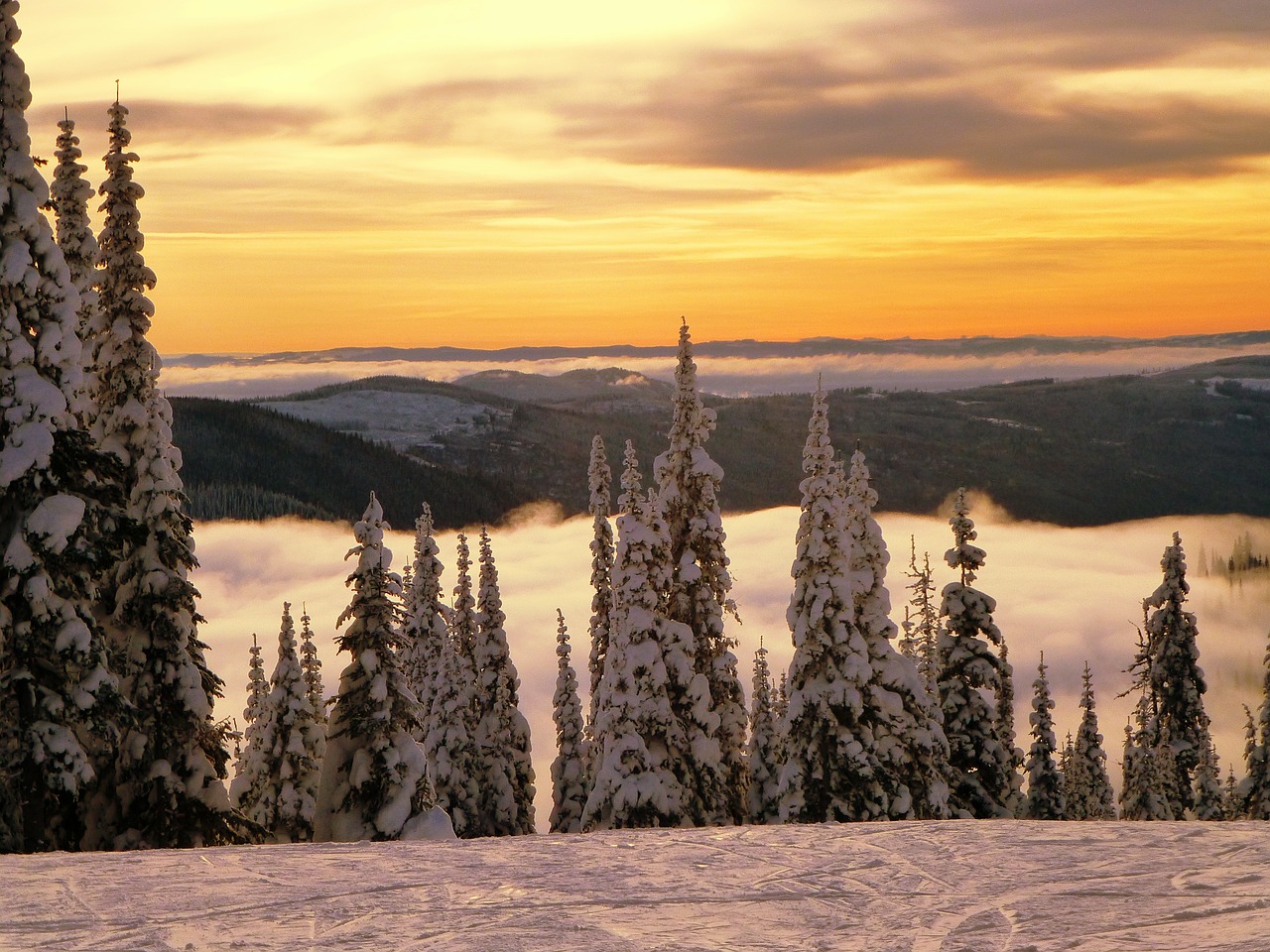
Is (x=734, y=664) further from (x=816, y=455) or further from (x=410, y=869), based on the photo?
(x=410, y=869)

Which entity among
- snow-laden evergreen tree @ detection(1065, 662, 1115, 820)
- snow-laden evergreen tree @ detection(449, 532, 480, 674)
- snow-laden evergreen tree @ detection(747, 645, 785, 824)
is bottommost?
snow-laden evergreen tree @ detection(1065, 662, 1115, 820)

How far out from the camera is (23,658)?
19.5 metres

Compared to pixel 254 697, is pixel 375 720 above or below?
above

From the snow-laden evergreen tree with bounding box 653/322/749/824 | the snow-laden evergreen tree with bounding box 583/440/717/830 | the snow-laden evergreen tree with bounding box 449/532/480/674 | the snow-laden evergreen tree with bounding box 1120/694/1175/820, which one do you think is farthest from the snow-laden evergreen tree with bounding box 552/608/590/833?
the snow-laden evergreen tree with bounding box 1120/694/1175/820

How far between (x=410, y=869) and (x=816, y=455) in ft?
77.3

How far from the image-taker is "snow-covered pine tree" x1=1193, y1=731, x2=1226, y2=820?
53.8m

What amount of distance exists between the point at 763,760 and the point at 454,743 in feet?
44.2

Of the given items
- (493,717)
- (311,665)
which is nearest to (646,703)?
(493,717)

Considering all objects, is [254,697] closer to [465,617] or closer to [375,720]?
[465,617]

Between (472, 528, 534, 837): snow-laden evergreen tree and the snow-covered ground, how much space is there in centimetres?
3700

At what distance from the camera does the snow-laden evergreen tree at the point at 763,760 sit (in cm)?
3347

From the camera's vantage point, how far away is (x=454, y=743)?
46.9m

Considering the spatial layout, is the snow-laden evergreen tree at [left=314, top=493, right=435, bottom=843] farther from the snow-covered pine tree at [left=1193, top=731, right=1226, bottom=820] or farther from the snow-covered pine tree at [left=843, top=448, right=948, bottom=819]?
the snow-covered pine tree at [left=1193, top=731, right=1226, bottom=820]

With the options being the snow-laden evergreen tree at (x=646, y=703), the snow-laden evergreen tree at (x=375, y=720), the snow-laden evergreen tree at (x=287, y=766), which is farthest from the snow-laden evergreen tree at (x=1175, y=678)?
Result: the snow-laden evergreen tree at (x=375, y=720)
